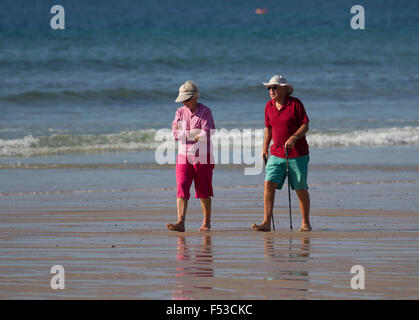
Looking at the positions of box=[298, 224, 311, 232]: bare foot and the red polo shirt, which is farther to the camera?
box=[298, 224, 311, 232]: bare foot

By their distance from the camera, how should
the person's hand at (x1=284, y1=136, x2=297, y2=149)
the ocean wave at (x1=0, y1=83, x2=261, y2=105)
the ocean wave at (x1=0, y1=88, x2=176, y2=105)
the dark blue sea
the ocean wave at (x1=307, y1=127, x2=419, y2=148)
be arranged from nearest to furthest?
1. the person's hand at (x1=284, y1=136, x2=297, y2=149)
2. the dark blue sea
3. the ocean wave at (x1=307, y1=127, x2=419, y2=148)
4. the ocean wave at (x1=0, y1=88, x2=176, y2=105)
5. the ocean wave at (x1=0, y1=83, x2=261, y2=105)

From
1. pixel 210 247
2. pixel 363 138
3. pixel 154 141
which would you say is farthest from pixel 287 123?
pixel 363 138

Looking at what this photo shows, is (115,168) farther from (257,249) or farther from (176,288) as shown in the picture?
(176,288)

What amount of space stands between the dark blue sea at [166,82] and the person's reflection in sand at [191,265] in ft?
15.2

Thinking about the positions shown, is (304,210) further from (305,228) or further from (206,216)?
(206,216)

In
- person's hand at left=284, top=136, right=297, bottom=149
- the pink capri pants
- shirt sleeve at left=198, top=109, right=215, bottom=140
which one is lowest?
the pink capri pants

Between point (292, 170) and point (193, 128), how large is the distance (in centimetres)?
108

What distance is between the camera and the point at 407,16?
8338cm

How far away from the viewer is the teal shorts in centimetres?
848

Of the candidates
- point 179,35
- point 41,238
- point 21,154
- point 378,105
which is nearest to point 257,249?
point 41,238

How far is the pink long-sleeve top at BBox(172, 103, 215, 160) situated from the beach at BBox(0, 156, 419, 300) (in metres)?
0.84

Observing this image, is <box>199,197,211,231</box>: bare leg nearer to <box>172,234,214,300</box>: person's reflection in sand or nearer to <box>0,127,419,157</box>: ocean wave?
<box>172,234,214,300</box>: person's reflection in sand

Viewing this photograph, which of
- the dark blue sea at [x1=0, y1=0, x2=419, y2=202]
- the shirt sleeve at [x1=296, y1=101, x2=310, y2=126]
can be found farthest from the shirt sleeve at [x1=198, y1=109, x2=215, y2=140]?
the dark blue sea at [x1=0, y1=0, x2=419, y2=202]

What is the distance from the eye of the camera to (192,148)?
8.55 metres
